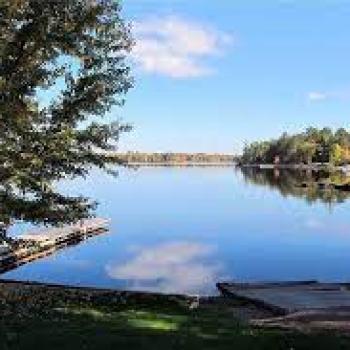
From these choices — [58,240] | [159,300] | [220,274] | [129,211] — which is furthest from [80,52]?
[129,211]

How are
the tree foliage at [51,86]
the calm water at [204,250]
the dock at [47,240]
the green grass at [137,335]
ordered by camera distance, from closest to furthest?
the green grass at [137,335]
the tree foliage at [51,86]
the calm water at [204,250]
the dock at [47,240]

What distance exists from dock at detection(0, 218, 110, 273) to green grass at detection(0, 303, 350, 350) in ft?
73.5

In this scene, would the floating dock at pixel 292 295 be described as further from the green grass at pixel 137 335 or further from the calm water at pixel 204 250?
the calm water at pixel 204 250

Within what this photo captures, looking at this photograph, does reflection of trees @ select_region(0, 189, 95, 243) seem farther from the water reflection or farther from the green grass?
the water reflection

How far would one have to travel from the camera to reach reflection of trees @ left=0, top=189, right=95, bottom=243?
24609 millimetres

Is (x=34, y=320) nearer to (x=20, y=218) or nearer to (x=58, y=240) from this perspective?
(x=20, y=218)

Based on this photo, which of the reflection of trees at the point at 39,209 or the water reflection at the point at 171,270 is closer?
the reflection of trees at the point at 39,209

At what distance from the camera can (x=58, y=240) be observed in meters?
65.2

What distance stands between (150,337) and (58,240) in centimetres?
5020

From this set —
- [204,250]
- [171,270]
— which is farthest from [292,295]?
[204,250]

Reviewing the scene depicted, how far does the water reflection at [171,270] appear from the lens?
4609cm

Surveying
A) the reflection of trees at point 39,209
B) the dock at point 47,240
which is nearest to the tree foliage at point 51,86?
the reflection of trees at point 39,209

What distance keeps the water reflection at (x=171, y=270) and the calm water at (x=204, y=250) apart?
6 centimetres

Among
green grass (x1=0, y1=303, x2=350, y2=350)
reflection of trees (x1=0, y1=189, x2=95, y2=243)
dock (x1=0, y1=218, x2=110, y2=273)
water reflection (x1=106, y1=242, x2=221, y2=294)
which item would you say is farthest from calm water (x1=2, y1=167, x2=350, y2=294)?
green grass (x1=0, y1=303, x2=350, y2=350)
